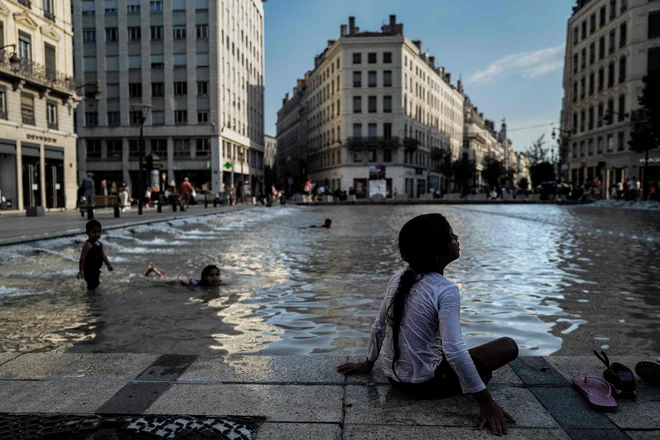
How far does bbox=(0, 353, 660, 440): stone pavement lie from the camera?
2664mm

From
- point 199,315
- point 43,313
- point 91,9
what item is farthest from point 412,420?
point 91,9

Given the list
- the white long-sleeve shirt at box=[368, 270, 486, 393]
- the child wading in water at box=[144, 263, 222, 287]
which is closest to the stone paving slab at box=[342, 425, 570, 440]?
the white long-sleeve shirt at box=[368, 270, 486, 393]

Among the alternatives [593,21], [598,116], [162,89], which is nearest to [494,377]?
[162,89]

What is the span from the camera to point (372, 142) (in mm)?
66000

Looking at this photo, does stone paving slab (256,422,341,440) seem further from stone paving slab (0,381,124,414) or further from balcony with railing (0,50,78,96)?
balcony with railing (0,50,78,96)

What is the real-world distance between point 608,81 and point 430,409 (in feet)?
178

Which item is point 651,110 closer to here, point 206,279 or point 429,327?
point 206,279

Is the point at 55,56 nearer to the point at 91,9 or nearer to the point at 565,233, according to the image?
the point at 91,9

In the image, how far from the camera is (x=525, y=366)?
11.7 ft

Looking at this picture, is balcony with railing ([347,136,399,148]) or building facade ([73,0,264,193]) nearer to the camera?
building facade ([73,0,264,193])

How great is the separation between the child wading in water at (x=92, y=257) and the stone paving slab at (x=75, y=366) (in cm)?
374

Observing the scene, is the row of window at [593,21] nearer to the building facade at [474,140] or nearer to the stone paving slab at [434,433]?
the building facade at [474,140]

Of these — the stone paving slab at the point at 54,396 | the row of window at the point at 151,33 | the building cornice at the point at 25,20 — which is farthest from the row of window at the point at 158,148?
the stone paving slab at the point at 54,396

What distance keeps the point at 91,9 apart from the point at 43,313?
53502 mm
